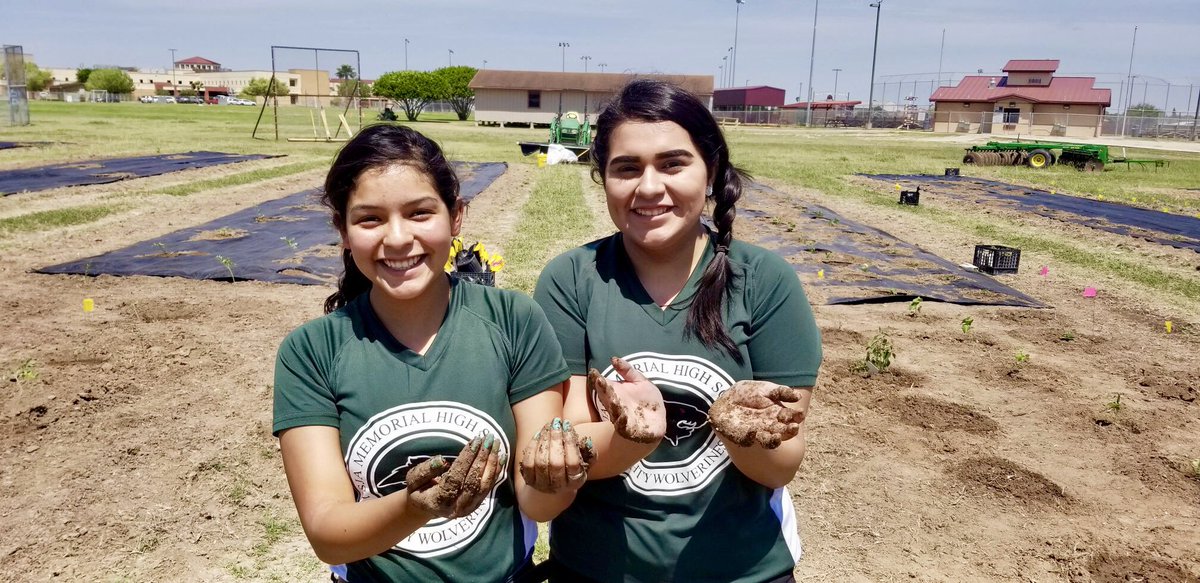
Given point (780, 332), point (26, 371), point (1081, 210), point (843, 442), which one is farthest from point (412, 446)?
point (1081, 210)

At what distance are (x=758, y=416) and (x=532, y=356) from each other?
1.64 ft

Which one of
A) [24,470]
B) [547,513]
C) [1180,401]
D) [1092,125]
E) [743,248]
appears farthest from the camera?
[1092,125]

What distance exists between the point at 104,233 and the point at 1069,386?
Answer: 32.5 ft

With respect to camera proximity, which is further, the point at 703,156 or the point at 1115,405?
the point at 1115,405

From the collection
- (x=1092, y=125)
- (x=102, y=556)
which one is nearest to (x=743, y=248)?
(x=102, y=556)

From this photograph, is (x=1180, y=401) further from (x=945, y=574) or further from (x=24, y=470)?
(x=24, y=470)

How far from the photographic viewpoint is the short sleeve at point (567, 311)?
5.83ft

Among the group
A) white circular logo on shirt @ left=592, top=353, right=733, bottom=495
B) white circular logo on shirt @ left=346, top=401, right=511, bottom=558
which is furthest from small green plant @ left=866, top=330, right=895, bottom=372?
white circular logo on shirt @ left=346, top=401, right=511, bottom=558

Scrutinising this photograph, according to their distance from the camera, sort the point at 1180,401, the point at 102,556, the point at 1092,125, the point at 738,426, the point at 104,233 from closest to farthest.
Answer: the point at 738,426, the point at 102,556, the point at 1180,401, the point at 104,233, the point at 1092,125

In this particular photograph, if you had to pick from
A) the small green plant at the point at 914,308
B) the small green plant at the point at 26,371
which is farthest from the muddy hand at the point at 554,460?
the small green plant at the point at 914,308

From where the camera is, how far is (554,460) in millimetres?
1380

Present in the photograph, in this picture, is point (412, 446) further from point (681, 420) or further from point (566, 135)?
point (566, 135)

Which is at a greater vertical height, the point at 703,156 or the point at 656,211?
the point at 703,156

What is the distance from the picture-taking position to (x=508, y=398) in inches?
67.4
